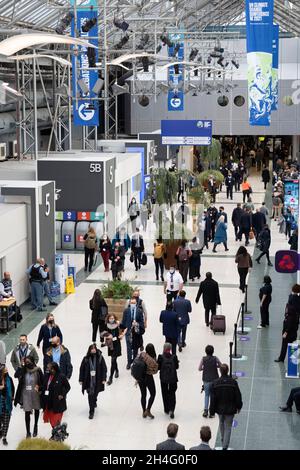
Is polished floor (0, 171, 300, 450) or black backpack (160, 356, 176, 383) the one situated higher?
black backpack (160, 356, 176, 383)

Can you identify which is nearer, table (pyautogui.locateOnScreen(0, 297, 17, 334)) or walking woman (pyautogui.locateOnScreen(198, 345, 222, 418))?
walking woman (pyautogui.locateOnScreen(198, 345, 222, 418))

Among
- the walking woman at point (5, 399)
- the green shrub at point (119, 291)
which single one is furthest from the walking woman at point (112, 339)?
the green shrub at point (119, 291)

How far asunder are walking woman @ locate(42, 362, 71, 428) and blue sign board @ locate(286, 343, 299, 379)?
3709 mm

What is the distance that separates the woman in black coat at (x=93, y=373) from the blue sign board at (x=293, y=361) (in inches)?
118

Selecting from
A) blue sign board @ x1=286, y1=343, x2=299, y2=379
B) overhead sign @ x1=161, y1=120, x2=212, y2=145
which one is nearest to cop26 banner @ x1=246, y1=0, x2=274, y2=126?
overhead sign @ x1=161, y1=120, x2=212, y2=145

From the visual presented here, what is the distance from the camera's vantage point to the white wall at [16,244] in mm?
17047

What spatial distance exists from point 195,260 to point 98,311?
574cm

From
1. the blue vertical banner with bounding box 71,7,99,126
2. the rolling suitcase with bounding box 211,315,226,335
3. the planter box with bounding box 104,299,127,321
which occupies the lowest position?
the rolling suitcase with bounding box 211,315,226,335

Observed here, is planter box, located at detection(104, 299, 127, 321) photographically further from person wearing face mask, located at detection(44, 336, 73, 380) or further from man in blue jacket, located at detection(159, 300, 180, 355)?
person wearing face mask, located at detection(44, 336, 73, 380)

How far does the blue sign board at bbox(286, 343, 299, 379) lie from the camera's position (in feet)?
41.8

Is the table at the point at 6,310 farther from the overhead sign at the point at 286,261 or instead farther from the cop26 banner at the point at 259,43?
the cop26 banner at the point at 259,43

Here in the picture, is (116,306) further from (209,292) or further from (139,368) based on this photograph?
(139,368)

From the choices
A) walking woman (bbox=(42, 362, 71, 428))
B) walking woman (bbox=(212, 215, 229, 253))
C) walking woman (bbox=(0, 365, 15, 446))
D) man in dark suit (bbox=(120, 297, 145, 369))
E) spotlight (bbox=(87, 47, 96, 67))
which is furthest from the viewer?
walking woman (bbox=(212, 215, 229, 253))

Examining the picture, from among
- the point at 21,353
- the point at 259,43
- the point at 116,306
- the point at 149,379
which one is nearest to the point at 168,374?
the point at 149,379
